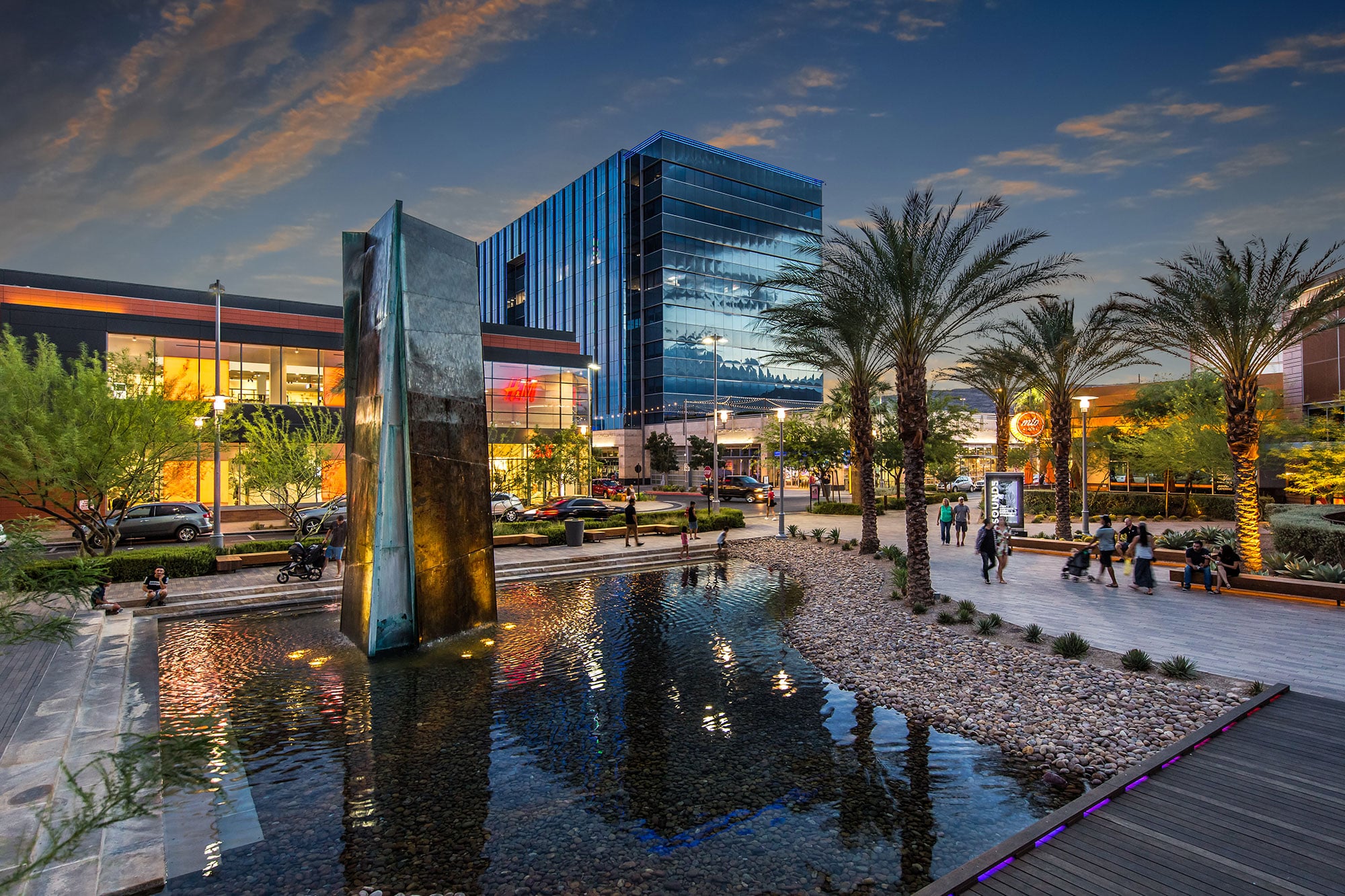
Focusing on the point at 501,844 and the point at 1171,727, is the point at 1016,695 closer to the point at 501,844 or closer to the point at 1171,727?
the point at 1171,727

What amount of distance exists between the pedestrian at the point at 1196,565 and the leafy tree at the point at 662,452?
52.8m

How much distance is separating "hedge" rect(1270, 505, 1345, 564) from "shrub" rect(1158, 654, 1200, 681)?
10512mm

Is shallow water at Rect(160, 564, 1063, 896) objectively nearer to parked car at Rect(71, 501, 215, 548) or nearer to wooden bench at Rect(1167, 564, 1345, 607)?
wooden bench at Rect(1167, 564, 1345, 607)

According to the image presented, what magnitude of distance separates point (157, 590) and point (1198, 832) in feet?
59.2

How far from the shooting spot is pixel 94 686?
30.0 feet

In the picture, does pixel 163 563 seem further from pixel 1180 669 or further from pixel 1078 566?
pixel 1078 566

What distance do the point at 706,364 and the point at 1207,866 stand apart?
77003 mm

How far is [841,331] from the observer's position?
20328 millimetres

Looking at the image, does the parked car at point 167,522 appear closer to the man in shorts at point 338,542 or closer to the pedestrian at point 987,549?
the man in shorts at point 338,542

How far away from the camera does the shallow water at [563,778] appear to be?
18.1 ft

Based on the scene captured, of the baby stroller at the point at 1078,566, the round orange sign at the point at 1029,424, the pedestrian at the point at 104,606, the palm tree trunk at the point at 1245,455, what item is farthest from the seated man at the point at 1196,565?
the pedestrian at the point at 104,606

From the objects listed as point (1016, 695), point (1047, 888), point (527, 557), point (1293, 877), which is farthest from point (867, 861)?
point (527, 557)

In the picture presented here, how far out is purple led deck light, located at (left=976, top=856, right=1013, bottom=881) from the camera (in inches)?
196

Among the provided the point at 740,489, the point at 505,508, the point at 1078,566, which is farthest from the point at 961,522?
the point at 740,489
